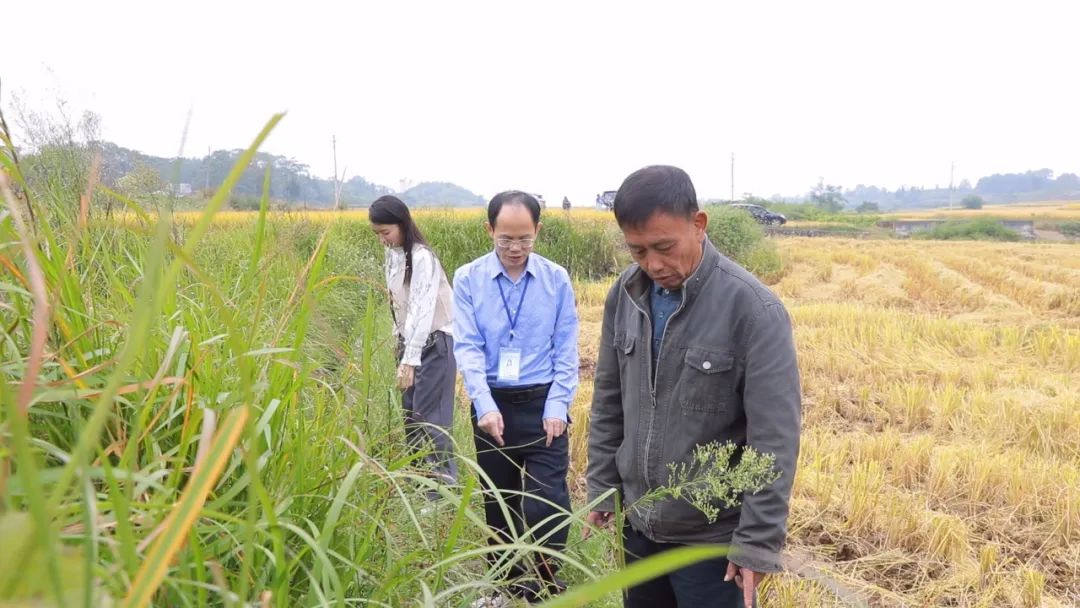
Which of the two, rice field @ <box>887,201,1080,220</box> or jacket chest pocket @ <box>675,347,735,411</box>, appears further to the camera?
rice field @ <box>887,201,1080,220</box>

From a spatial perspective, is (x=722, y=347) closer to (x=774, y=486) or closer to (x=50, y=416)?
(x=774, y=486)

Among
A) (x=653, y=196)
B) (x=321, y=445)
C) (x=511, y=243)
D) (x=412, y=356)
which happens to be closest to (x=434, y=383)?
(x=412, y=356)

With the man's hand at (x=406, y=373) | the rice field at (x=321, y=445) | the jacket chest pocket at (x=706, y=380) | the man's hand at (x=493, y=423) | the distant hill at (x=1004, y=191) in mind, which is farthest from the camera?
the distant hill at (x=1004, y=191)

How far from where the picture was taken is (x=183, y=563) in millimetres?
761

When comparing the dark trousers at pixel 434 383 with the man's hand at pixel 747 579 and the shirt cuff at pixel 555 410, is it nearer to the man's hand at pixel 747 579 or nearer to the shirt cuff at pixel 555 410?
the shirt cuff at pixel 555 410

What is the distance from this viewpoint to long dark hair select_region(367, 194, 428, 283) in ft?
12.6

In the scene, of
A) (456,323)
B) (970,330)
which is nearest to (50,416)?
(456,323)

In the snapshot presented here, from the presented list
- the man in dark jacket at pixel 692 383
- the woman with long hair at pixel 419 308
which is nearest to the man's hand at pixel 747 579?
the man in dark jacket at pixel 692 383

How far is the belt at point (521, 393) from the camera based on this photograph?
3.01 meters

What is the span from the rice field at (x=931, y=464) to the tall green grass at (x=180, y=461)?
0.71m

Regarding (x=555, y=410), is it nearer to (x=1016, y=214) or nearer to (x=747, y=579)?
(x=747, y=579)

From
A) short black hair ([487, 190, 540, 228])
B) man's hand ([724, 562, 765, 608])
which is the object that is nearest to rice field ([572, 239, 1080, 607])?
man's hand ([724, 562, 765, 608])

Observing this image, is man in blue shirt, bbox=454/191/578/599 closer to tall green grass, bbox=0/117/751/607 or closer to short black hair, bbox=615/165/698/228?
short black hair, bbox=615/165/698/228

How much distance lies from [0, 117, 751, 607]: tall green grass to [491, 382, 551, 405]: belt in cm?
131
